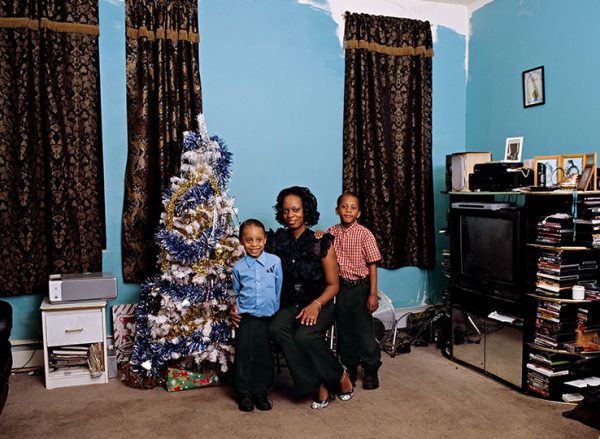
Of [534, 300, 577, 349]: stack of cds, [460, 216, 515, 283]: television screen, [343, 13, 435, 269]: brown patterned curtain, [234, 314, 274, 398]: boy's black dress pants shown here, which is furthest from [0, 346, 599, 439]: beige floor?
[343, 13, 435, 269]: brown patterned curtain

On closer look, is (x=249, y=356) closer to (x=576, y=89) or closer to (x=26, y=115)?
(x=26, y=115)

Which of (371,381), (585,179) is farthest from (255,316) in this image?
(585,179)

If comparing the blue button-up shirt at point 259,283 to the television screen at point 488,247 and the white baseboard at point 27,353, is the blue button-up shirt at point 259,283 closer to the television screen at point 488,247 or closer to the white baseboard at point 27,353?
the television screen at point 488,247

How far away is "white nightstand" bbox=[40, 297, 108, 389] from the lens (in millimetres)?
3451

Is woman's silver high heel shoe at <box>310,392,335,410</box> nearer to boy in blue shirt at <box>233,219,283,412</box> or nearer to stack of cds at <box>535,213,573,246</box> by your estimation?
boy in blue shirt at <box>233,219,283,412</box>

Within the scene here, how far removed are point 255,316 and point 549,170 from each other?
204 cm

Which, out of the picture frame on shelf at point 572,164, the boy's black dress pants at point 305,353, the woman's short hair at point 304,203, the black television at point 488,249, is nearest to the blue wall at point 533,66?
the picture frame on shelf at point 572,164

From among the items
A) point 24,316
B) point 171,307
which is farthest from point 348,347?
point 24,316

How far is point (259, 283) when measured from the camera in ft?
10.5

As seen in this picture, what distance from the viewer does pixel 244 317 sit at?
Answer: 3223 mm

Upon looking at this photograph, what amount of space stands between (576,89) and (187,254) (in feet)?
9.01

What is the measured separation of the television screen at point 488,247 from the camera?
3.47 meters

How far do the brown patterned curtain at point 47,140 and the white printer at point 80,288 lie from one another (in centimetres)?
31

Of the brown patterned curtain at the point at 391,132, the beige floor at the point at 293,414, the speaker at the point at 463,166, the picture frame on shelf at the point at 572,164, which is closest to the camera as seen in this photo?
the beige floor at the point at 293,414
